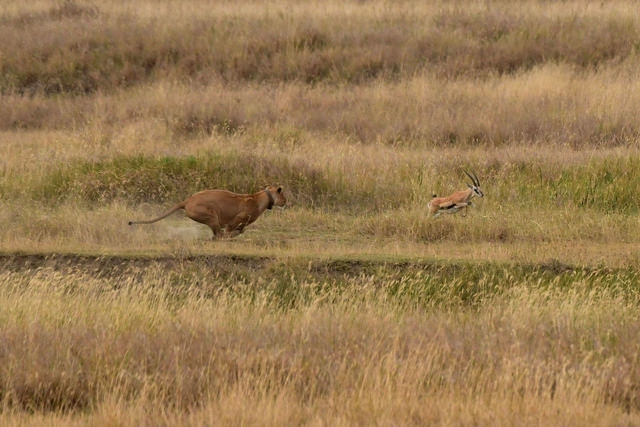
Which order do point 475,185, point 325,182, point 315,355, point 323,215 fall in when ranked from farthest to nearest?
point 325,182 < point 323,215 < point 475,185 < point 315,355

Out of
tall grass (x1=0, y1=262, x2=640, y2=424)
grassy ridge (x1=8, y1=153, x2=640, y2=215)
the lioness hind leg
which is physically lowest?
grassy ridge (x1=8, y1=153, x2=640, y2=215)

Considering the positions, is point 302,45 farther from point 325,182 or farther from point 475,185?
point 475,185

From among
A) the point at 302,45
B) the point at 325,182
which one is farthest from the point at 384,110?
the point at 325,182

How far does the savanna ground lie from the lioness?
35cm

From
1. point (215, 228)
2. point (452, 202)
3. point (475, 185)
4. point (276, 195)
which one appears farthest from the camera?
point (475, 185)

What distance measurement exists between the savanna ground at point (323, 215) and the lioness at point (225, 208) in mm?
347

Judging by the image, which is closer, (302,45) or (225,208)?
(225,208)

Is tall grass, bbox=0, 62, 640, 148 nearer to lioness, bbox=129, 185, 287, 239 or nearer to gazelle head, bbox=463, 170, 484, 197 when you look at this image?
gazelle head, bbox=463, 170, 484, 197

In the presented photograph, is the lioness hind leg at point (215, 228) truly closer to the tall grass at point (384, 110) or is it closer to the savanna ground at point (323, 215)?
the savanna ground at point (323, 215)

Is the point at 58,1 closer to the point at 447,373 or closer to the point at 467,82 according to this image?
the point at 467,82

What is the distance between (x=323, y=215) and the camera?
14.7m

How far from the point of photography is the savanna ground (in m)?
7.22

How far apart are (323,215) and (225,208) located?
2347 mm

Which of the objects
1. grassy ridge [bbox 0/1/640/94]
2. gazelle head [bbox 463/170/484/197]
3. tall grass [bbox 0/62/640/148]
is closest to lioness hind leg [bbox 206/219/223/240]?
gazelle head [bbox 463/170/484/197]
